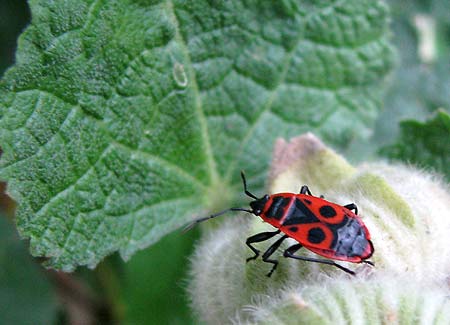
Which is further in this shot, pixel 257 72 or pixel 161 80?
pixel 257 72

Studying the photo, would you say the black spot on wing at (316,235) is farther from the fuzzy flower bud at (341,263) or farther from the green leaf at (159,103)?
the green leaf at (159,103)

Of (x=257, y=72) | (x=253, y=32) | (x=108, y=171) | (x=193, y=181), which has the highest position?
(x=253, y=32)

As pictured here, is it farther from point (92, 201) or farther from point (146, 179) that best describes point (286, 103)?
point (92, 201)

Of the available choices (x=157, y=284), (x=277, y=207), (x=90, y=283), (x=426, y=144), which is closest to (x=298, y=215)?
(x=277, y=207)

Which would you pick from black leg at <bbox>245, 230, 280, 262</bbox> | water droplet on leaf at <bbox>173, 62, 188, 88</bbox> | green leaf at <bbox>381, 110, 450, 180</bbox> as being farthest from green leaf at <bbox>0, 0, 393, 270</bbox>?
black leg at <bbox>245, 230, 280, 262</bbox>

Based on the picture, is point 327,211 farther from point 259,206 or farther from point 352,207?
point 259,206

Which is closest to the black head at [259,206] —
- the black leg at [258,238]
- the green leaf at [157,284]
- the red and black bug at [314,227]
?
the red and black bug at [314,227]

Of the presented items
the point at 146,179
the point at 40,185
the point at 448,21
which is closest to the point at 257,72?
the point at 146,179

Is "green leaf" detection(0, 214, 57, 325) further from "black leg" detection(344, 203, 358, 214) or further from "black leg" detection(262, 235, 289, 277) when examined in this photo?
"black leg" detection(344, 203, 358, 214)
